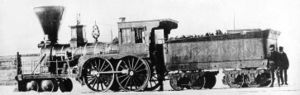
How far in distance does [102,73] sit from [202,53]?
9.70 ft

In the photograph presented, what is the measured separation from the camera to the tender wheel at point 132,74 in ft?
51.5

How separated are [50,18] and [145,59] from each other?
11.4ft

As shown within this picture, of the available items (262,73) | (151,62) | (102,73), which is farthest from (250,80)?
(102,73)

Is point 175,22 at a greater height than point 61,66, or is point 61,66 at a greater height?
point 175,22

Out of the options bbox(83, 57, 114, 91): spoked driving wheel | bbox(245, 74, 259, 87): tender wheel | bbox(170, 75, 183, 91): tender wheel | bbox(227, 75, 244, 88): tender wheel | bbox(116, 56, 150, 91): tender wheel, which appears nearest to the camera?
bbox(245, 74, 259, 87): tender wheel

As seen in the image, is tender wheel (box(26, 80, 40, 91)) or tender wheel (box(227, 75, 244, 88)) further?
tender wheel (box(26, 80, 40, 91))

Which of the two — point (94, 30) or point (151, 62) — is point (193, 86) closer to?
point (151, 62)

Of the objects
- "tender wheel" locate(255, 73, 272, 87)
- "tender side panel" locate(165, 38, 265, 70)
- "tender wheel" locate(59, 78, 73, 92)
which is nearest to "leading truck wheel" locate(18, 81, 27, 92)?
"tender wheel" locate(59, 78, 73, 92)

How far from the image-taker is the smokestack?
666 inches

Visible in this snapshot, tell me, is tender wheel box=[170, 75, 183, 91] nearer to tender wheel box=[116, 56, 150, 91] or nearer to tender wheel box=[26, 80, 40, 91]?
tender wheel box=[116, 56, 150, 91]

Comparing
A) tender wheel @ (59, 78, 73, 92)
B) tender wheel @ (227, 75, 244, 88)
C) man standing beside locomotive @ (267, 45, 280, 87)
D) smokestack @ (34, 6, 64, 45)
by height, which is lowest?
tender wheel @ (59, 78, 73, 92)

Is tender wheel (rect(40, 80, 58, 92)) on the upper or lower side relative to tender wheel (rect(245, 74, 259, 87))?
lower

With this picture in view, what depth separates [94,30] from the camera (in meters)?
16.8

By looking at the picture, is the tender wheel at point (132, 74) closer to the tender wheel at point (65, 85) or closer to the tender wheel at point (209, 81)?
the tender wheel at point (209, 81)
